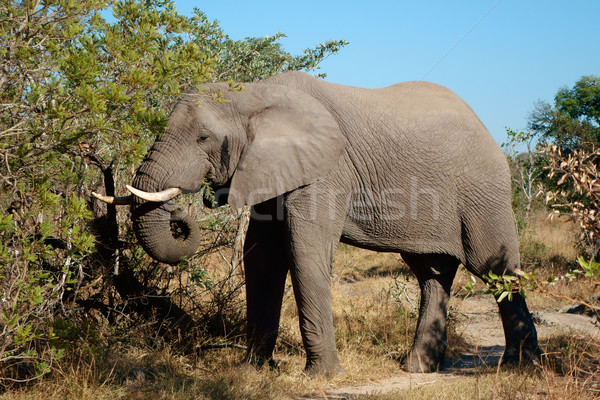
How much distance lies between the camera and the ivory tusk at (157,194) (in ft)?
17.5

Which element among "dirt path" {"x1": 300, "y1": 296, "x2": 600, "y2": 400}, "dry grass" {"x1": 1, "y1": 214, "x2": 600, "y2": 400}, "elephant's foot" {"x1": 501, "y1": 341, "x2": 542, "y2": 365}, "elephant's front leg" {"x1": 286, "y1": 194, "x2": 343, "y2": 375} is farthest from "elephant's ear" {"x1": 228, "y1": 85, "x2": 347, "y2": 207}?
"elephant's foot" {"x1": 501, "y1": 341, "x2": 542, "y2": 365}

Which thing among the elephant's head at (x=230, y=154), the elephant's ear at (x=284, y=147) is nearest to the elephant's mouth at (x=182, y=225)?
the elephant's head at (x=230, y=154)

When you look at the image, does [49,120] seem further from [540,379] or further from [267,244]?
[540,379]

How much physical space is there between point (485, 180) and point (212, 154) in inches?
99.6

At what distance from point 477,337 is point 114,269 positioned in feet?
14.4

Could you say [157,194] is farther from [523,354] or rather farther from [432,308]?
[523,354]

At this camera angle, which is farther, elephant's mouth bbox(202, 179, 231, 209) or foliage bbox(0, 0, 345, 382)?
elephant's mouth bbox(202, 179, 231, 209)

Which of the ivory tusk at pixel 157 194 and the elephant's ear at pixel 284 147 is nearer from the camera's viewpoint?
the ivory tusk at pixel 157 194

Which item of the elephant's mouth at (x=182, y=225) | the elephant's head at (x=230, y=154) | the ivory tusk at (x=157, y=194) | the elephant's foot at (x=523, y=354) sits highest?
the elephant's head at (x=230, y=154)

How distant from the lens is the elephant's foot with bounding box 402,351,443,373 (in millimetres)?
6641

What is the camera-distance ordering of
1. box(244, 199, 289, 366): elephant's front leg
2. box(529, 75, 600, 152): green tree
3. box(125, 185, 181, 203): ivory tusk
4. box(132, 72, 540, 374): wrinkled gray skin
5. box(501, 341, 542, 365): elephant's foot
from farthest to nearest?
1. box(529, 75, 600, 152): green tree
2. box(501, 341, 542, 365): elephant's foot
3. box(244, 199, 289, 366): elephant's front leg
4. box(132, 72, 540, 374): wrinkled gray skin
5. box(125, 185, 181, 203): ivory tusk

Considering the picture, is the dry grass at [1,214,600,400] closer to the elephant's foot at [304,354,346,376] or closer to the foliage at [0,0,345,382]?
the elephant's foot at [304,354,346,376]

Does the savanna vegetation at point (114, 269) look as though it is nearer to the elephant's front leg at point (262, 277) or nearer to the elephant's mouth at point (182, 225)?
the elephant's front leg at point (262, 277)

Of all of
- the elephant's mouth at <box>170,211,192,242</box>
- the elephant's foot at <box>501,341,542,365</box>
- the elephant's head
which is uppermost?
the elephant's head
